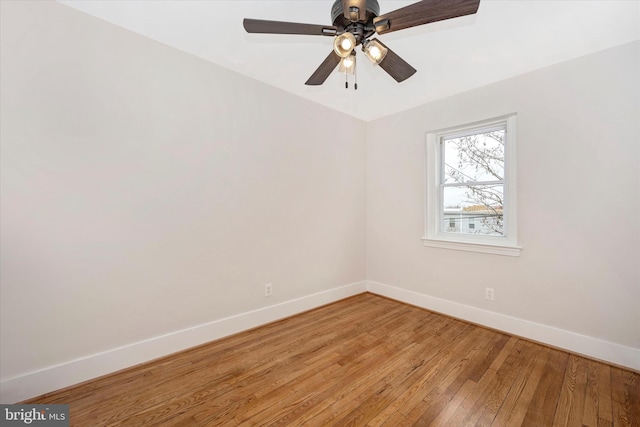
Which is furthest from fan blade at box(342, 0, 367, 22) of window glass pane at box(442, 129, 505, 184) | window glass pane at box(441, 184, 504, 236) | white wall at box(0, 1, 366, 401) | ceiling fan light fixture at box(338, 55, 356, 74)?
window glass pane at box(441, 184, 504, 236)

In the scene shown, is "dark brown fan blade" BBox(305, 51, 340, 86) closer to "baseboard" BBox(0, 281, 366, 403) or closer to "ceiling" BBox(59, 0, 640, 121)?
"ceiling" BBox(59, 0, 640, 121)

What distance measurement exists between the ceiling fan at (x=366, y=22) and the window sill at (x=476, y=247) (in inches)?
83.6

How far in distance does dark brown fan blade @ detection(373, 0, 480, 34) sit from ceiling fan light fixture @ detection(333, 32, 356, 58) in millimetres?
168

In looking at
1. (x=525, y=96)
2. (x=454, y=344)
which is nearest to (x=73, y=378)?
(x=454, y=344)

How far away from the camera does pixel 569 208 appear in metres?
2.31

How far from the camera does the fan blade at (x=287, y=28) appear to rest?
4.66ft

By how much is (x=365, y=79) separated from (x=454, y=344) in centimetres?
267

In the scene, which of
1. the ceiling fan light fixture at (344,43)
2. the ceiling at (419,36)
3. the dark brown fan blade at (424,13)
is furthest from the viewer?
the ceiling at (419,36)

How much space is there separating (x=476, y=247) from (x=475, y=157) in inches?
39.9

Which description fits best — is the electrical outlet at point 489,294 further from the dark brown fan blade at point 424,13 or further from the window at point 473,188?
the dark brown fan blade at point 424,13

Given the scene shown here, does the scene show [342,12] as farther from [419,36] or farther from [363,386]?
[363,386]

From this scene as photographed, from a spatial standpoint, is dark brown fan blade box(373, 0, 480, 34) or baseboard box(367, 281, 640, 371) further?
baseboard box(367, 281, 640, 371)

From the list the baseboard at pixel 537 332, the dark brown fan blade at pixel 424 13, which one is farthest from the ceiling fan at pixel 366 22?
the baseboard at pixel 537 332

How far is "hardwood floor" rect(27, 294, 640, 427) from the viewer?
1.58 metres
